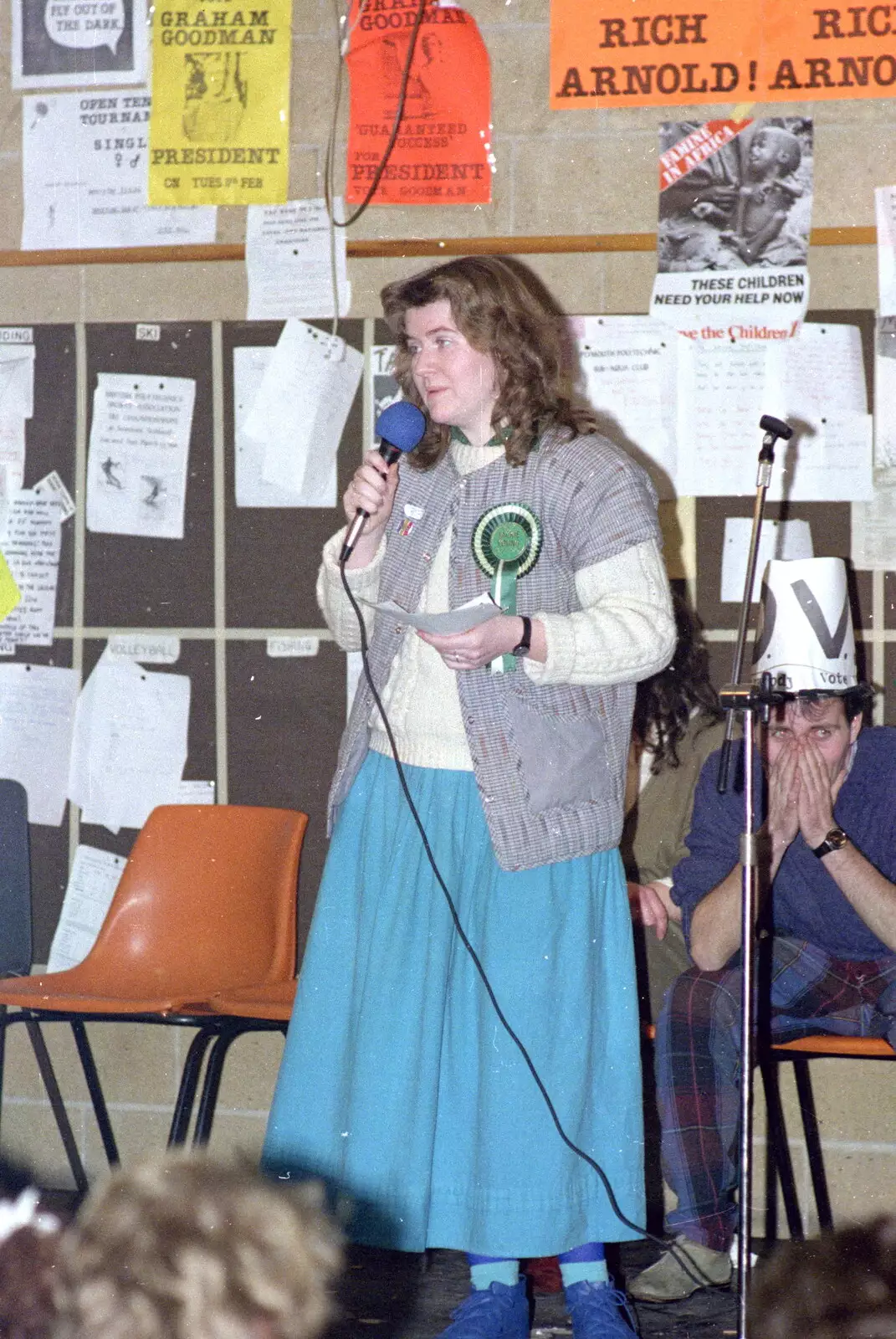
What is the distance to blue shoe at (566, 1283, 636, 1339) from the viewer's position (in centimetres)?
206

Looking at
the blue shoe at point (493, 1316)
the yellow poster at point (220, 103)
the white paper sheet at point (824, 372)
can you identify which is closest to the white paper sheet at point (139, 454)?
the yellow poster at point (220, 103)

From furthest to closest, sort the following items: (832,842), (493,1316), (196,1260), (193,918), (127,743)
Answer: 1. (127,743)
2. (193,918)
3. (832,842)
4. (493,1316)
5. (196,1260)

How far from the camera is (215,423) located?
3.23 metres

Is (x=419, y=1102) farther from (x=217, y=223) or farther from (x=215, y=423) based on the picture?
(x=217, y=223)

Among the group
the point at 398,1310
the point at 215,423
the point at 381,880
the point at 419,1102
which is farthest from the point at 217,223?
the point at 398,1310

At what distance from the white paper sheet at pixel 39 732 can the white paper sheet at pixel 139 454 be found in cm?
34

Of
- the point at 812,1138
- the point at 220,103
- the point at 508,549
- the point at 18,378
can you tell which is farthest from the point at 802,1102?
the point at 220,103

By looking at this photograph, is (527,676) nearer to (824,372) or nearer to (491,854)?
(491,854)

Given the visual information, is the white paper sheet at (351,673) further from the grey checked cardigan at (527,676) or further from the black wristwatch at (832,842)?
the black wristwatch at (832,842)

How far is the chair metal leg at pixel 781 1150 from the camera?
2750mm

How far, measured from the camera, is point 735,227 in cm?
305

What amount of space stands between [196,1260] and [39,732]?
285cm

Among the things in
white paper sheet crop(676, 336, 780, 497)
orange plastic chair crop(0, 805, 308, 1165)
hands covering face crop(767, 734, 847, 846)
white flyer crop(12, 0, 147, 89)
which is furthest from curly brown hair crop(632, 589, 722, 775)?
white flyer crop(12, 0, 147, 89)

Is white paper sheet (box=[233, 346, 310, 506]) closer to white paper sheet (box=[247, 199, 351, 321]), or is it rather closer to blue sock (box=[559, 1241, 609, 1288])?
white paper sheet (box=[247, 199, 351, 321])
